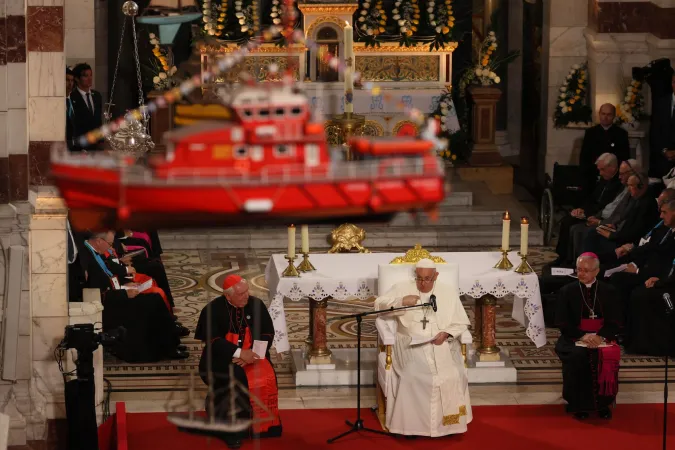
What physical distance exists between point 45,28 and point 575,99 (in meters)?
10.8

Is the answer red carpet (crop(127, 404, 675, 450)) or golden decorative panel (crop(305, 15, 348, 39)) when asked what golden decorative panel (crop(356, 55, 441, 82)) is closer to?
golden decorative panel (crop(305, 15, 348, 39))

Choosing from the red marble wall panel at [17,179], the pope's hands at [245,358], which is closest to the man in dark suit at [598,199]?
the pope's hands at [245,358]

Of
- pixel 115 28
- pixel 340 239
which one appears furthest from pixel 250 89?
pixel 115 28

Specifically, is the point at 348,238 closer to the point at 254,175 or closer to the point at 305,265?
the point at 305,265

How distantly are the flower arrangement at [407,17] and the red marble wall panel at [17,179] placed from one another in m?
9.86

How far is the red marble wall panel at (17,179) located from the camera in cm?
1026

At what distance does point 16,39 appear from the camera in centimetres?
1012

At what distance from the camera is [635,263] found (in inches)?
549

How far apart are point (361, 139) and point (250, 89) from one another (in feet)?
1.36

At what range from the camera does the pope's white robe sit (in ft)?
37.1

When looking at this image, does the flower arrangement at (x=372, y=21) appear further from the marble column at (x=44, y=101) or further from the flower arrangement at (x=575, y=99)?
the marble column at (x=44, y=101)

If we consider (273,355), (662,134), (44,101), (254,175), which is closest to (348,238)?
(273,355)

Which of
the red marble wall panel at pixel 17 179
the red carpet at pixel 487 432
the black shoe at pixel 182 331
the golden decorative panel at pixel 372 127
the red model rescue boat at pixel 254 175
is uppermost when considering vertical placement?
the red model rescue boat at pixel 254 175

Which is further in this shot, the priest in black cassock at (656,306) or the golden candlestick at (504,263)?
the priest in black cassock at (656,306)
